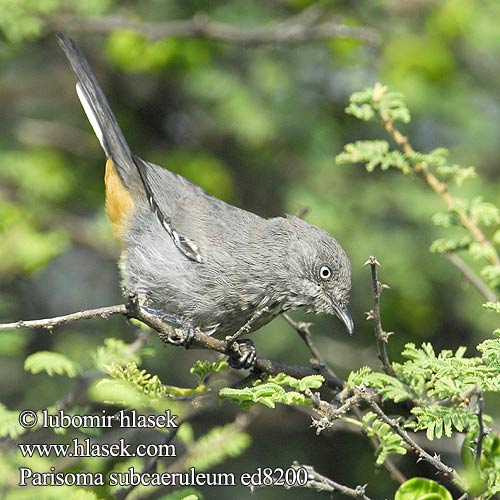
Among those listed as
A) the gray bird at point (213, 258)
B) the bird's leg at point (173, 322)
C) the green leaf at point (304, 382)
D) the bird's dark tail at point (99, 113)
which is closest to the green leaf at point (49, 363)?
the bird's leg at point (173, 322)

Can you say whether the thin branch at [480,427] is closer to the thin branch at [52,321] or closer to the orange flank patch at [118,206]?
the thin branch at [52,321]

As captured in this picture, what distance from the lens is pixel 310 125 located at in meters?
6.48

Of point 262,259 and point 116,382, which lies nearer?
point 116,382

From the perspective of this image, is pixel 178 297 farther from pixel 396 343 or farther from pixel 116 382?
pixel 396 343

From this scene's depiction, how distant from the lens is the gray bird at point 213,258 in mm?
4438

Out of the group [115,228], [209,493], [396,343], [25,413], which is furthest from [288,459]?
[25,413]

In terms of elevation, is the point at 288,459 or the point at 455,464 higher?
the point at 288,459

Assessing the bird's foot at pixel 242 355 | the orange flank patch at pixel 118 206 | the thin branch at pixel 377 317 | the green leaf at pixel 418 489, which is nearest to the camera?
the green leaf at pixel 418 489

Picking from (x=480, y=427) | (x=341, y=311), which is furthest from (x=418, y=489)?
(x=341, y=311)

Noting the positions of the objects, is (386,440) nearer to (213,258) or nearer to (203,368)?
(203,368)

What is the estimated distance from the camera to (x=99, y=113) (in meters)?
5.59

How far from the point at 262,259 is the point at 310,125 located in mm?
2247

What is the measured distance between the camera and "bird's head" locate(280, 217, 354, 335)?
440 centimetres

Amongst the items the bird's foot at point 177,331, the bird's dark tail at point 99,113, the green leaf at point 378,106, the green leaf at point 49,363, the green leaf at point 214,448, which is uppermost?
the bird's dark tail at point 99,113
